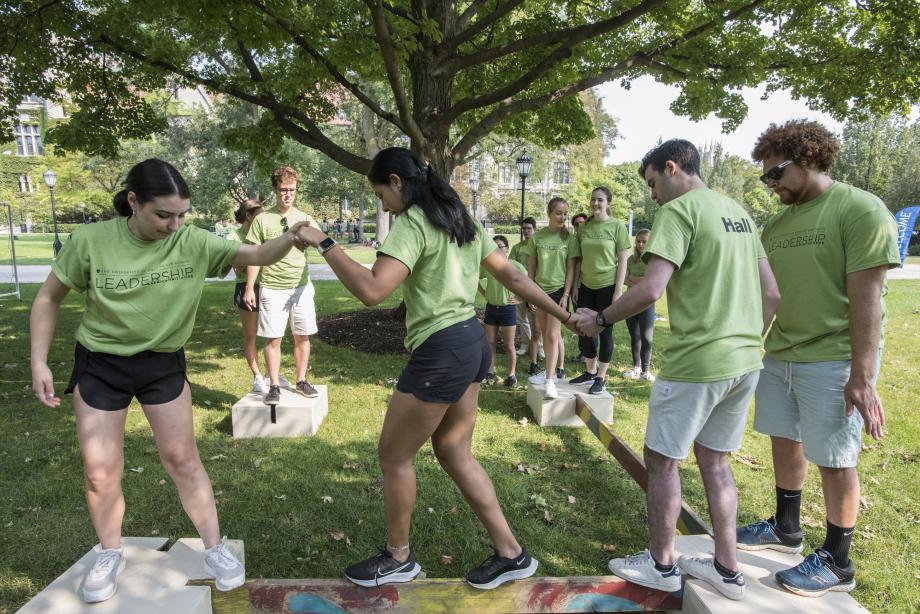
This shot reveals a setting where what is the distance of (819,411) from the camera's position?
2721 mm

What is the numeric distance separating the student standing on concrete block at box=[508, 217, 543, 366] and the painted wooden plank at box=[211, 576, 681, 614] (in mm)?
4582

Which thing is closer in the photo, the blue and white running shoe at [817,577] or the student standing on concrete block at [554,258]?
the blue and white running shoe at [817,577]

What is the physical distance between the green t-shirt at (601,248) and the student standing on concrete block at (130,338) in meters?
4.15

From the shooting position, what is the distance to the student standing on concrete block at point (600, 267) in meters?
6.06

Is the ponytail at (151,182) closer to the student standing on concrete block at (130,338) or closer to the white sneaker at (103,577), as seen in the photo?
the student standing on concrete block at (130,338)

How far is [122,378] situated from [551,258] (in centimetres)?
507

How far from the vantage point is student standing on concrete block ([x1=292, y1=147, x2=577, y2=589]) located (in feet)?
7.83

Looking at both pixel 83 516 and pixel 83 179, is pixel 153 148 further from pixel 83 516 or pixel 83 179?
pixel 83 516

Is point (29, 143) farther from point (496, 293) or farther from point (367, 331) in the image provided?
point (496, 293)

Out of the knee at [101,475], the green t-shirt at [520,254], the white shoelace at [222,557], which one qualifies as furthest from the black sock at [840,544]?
the green t-shirt at [520,254]

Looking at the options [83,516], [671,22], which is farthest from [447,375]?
[671,22]

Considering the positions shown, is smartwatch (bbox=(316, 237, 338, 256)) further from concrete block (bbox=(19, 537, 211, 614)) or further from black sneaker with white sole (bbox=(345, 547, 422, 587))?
concrete block (bbox=(19, 537, 211, 614))

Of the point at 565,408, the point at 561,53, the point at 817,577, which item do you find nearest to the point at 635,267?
the point at 565,408

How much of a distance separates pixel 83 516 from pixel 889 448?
6715 mm
